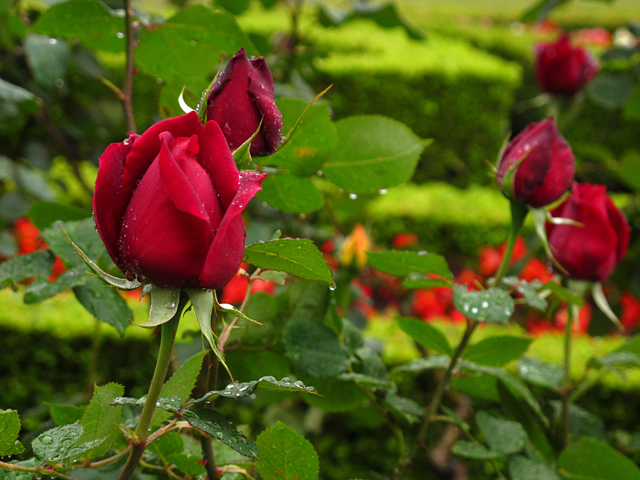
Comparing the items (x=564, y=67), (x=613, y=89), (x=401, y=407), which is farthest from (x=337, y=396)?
(x=564, y=67)

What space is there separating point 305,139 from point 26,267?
0.86 ft

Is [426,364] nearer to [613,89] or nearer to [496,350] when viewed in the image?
[496,350]

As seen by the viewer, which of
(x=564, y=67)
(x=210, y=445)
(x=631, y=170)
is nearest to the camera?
(x=210, y=445)

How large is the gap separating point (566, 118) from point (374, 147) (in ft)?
4.15

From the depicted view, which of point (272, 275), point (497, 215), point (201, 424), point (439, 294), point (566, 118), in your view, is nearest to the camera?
point (201, 424)

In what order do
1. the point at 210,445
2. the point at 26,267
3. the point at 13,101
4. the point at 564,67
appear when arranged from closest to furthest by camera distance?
the point at 210,445 → the point at 26,267 → the point at 13,101 → the point at 564,67

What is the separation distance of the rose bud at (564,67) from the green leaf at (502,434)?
113 centimetres

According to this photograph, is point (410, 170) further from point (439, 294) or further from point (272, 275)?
point (439, 294)

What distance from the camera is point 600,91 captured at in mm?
1152

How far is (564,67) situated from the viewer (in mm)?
1391

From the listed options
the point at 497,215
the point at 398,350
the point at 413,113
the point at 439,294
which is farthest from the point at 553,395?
the point at 413,113

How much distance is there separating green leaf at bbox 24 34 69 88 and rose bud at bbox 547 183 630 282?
0.71m

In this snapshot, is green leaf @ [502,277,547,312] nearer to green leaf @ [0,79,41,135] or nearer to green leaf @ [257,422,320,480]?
green leaf @ [257,422,320,480]

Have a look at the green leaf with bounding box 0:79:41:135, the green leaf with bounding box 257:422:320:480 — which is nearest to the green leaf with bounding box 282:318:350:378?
the green leaf with bounding box 257:422:320:480
